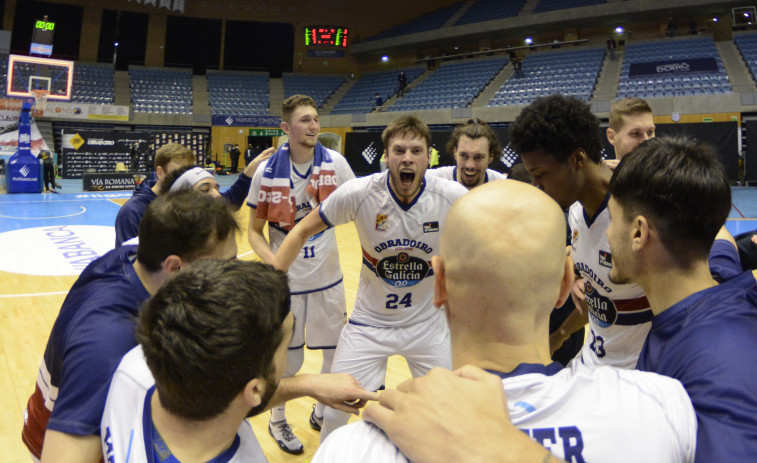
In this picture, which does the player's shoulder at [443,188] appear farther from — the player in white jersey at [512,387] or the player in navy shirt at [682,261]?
the player in white jersey at [512,387]

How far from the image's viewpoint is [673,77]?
2111 centimetres

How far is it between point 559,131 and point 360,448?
78.7 inches

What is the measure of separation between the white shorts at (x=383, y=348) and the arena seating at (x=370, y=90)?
2664 centimetres

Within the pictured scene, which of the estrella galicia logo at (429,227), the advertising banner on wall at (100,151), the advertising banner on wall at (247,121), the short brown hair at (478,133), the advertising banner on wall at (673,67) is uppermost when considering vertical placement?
the advertising banner on wall at (673,67)

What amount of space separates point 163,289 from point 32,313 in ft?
20.0

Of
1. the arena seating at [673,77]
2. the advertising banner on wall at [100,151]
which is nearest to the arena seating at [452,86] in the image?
the arena seating at [673,77]

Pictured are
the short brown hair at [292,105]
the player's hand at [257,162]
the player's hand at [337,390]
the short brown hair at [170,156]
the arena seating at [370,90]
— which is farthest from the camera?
the arena seating at [370,90]

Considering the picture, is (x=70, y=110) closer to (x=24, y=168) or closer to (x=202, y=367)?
(x=24, y=168)

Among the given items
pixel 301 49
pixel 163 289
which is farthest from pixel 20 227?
pixel 301 49

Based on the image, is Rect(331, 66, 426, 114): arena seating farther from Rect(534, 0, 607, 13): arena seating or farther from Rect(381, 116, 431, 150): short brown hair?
Rect(381, 116, 431, 150): short brown hair

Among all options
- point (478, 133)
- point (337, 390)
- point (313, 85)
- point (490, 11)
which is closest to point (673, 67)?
point (490, 11)

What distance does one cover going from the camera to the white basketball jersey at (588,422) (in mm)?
970

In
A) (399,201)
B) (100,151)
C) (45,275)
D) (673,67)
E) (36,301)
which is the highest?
(673,67)

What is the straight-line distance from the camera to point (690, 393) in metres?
1.16
